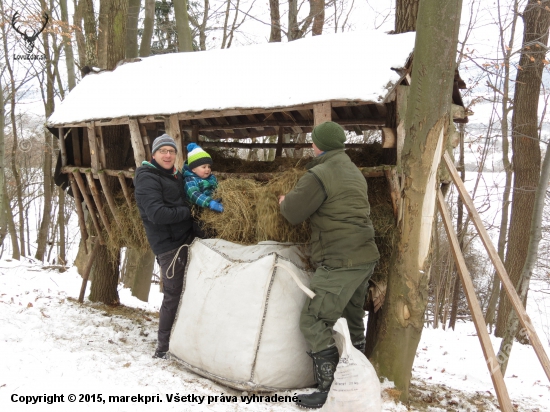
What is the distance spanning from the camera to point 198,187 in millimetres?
4547

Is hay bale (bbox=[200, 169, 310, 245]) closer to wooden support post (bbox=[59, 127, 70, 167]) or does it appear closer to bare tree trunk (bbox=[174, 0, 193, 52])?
wooden support post (bbox=[59, 127, 70, 167])

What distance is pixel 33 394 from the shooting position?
3.04 metres

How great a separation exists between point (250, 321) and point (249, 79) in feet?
8.56

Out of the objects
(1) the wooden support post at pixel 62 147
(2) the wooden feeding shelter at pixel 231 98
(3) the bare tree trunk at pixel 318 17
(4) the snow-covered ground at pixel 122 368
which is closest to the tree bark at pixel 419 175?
(2) the wooden feeding shelter at pixel 231 98

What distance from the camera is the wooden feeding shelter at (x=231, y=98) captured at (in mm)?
4285

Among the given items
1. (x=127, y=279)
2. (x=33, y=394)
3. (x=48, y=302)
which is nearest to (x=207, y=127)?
(x=48, y=302)

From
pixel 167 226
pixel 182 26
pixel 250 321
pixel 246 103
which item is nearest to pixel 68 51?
pixel 182 26

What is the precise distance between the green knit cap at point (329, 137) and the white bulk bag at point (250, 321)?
0.91 metres

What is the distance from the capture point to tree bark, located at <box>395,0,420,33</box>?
598 centimetres

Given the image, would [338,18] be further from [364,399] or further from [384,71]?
[364,399]

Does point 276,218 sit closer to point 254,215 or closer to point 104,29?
point 254,215

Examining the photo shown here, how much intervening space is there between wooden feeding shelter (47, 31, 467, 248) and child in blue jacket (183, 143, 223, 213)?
56 centimetres

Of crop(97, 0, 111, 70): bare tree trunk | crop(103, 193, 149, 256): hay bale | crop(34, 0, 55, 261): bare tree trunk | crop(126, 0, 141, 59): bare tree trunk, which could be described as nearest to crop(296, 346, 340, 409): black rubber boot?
crop(103, 193, 149, 256): hay bale

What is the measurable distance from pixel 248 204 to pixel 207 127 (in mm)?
2830
